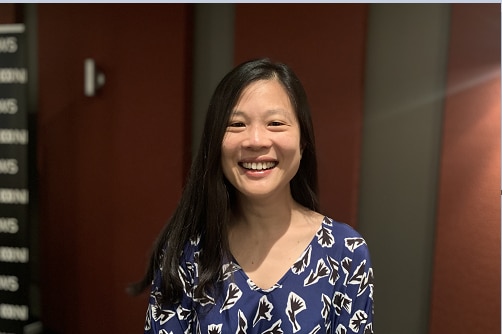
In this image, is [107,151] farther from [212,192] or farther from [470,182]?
[470,182]

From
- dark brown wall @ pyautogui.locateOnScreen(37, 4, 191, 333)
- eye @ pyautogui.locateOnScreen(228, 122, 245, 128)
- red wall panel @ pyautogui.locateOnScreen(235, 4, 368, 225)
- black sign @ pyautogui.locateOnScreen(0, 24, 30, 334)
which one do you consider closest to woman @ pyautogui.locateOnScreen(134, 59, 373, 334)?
eye @ pyautogui.locateOnScreen(228, 122, 245, 128)

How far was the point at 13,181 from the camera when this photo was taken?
233cm

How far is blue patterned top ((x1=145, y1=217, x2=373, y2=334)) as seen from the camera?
1118 millimetres

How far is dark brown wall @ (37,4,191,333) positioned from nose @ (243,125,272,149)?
141 centimetres

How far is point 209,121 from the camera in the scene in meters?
1.15

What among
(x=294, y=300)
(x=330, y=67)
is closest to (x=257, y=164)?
(x=294, y=300)

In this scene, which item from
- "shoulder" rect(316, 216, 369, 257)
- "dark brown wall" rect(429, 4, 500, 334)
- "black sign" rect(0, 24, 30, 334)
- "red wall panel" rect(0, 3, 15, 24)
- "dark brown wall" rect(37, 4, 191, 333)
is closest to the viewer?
"shoulder" rect(316, 216, 369, 257)

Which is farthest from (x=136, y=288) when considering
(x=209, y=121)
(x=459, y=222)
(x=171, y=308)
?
(x=459, y=222)

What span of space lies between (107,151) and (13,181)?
0.53 m

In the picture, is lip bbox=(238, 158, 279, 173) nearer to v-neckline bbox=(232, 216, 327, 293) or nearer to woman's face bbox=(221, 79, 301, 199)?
woman's face bbox=(221, 79, 301, 199)

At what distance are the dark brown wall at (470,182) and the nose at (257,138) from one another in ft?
4.02

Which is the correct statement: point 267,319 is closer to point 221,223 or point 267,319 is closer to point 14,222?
point 221,223

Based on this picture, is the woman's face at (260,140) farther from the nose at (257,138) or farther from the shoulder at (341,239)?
the shoulder at (341,239)

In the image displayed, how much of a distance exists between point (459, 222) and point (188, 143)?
1.43 metres
